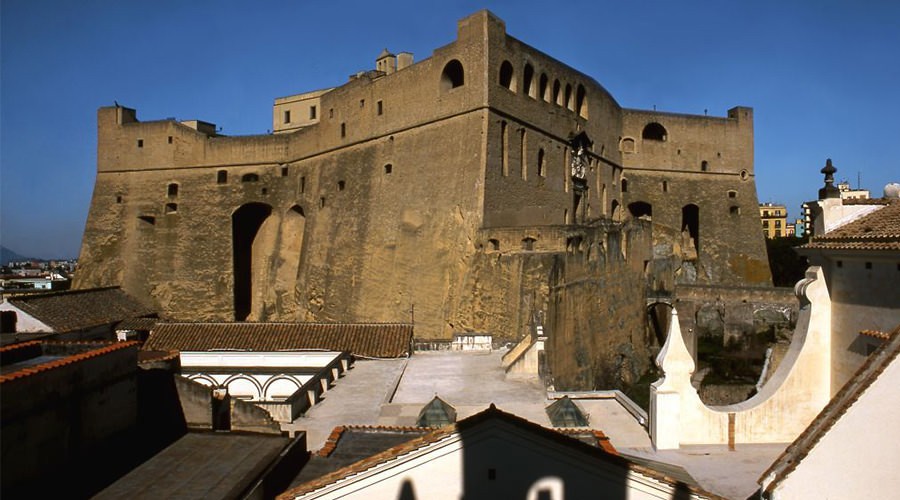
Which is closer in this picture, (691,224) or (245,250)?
(245,250)

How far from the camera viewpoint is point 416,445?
4.87 meters

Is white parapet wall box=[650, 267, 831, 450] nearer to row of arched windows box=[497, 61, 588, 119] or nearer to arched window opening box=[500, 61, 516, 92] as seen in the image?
row of arched windows box=[497, 61, 588, 119]

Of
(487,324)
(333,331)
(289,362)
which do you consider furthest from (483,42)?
(289,362)

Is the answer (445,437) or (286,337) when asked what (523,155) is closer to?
(286,337)

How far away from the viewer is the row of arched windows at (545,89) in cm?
1989

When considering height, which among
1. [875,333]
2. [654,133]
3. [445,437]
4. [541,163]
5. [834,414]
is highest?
[654,133]

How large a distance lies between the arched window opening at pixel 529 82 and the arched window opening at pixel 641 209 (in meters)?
11.0

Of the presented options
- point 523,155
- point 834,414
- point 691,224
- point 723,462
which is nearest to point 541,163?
point 523,155

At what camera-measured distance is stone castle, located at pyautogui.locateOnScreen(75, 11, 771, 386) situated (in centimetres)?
1809

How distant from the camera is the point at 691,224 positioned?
1247 inches

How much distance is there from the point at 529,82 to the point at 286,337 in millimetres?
11425

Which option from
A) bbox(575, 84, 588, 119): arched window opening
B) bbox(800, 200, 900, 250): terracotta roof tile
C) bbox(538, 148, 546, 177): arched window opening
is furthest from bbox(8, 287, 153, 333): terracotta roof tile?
bbox(800, 200, 900, 250): terracotta roof tile


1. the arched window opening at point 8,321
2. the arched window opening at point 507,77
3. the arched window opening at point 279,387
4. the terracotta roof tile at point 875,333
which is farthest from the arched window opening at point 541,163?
the arched window opening at point 8,321

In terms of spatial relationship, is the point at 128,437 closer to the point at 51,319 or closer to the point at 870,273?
the point at 870,273
